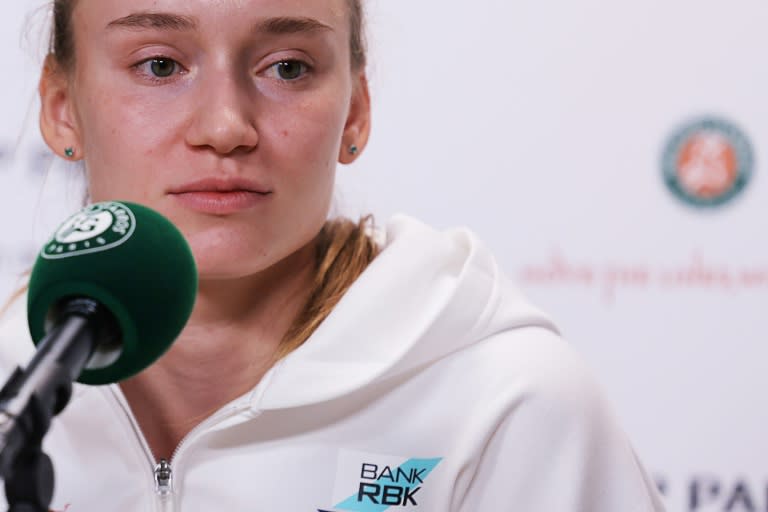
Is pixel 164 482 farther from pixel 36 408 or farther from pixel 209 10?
pixel 36 408

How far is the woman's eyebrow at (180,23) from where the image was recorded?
110 centimetres

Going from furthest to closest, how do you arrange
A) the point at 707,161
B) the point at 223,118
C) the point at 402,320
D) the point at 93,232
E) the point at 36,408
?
the point at 707,161
the point at 402,320
the point at 223,118
the point at 93,232
the point at 36,408

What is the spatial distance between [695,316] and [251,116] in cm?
92

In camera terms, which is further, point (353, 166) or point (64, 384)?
point (353, 166)

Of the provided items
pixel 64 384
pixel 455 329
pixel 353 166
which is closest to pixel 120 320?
pixel 64 384

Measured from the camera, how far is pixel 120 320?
0.65m

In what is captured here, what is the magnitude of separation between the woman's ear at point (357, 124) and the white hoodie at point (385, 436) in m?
0.19

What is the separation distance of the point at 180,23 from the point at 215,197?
167 millimetres

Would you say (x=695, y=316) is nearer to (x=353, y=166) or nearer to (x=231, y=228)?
(x=353, y=166)

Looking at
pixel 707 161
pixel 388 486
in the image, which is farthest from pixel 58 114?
pixel 707 161

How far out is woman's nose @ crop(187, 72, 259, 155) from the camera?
41.9 inches

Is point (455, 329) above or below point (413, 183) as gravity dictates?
below

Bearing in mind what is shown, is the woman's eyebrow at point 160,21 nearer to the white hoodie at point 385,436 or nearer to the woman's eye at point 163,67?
the woman's eye at point 163,67

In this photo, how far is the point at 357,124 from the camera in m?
1.33
